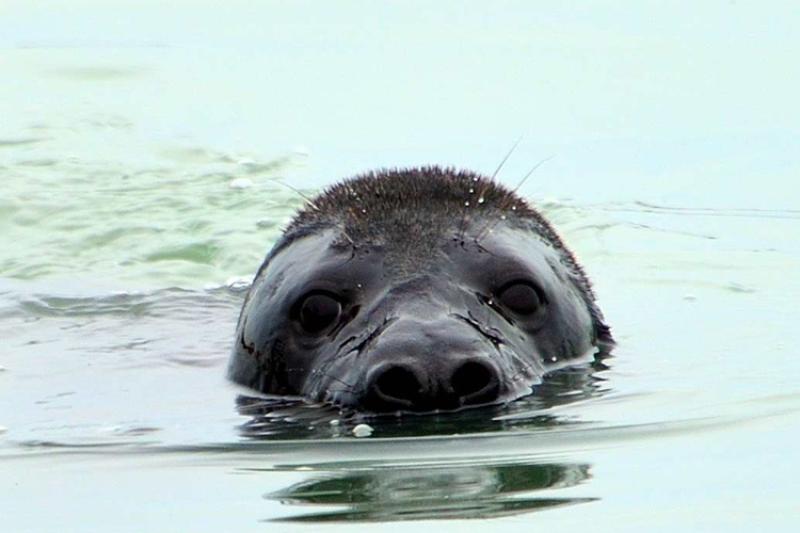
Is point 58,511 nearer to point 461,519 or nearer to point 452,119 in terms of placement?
point 461,519

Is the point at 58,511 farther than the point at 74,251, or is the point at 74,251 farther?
the point at 74,251

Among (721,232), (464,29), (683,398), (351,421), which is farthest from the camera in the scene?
(464,29)

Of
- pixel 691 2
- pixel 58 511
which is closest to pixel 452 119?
pixel 691 2

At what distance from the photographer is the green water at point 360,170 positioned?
6.60 m

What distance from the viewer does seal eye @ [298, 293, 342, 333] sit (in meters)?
8.51

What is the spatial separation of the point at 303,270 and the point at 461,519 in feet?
9.75

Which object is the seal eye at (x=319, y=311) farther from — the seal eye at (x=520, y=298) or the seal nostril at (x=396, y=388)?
the seal nostril at (x=396, y=388)

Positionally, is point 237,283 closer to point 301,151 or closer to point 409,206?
point 301,151

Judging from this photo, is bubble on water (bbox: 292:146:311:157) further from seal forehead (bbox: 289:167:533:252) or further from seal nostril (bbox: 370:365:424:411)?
seal nostril (bbox: 370:365:424:411)

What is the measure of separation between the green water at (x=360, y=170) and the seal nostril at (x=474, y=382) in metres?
0.08

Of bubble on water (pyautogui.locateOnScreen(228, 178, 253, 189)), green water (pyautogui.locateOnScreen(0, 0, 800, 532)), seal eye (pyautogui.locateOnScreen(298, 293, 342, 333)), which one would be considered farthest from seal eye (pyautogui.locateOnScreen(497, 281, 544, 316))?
bubble on water (pyautogui.locateOnScreen(228, 178, 253, 189))

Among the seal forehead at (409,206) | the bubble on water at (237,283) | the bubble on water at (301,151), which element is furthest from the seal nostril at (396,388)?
the bubble on water at (301,151)

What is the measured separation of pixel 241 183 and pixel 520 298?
Answer: 636 cm

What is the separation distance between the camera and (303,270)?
28.9 feet
